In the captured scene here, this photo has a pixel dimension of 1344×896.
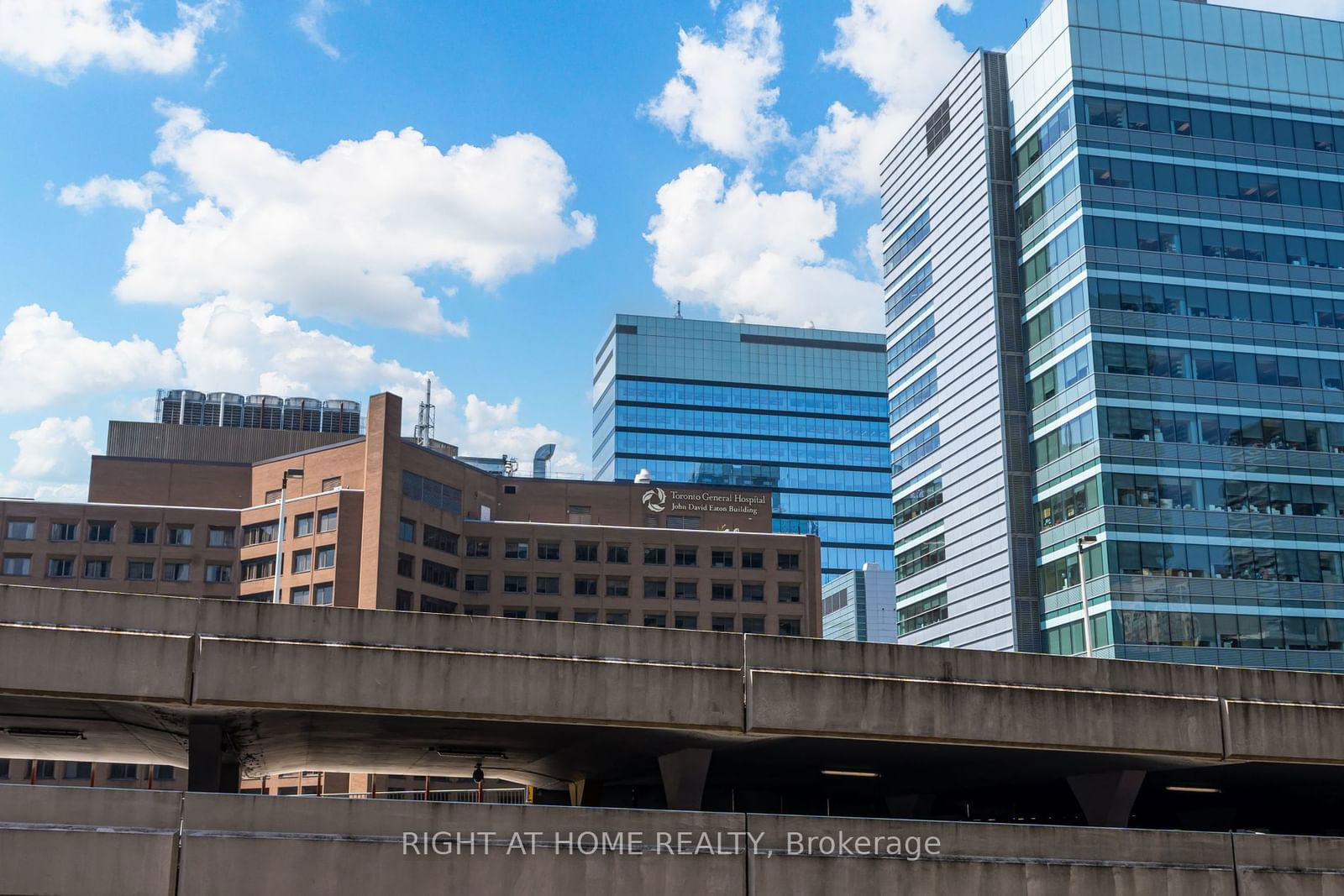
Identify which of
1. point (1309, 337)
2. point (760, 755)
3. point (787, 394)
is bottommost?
point (760, 755)

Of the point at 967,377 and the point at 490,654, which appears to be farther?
the point at 967,377

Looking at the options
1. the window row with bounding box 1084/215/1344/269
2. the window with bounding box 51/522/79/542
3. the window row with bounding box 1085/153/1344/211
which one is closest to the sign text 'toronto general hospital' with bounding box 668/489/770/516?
the window row with bounding box 1084/215/1344/269

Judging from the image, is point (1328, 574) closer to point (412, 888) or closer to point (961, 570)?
point (961, 570)

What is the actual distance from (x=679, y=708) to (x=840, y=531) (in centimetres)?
15881

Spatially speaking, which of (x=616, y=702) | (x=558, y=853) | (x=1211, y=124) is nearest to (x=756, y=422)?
(x=1211, y=124)

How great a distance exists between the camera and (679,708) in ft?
77.3

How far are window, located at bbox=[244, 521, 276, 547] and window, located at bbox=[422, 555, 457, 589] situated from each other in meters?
13.0

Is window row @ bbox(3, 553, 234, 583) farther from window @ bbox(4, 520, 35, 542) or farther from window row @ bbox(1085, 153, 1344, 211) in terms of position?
window row @ bbox(1085, 153, 1344, 211)

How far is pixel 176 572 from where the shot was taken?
111 meters

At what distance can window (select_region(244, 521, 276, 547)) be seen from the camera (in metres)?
111

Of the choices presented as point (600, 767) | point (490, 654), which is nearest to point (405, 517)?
point (600, 767)

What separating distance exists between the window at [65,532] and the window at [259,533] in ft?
44.3

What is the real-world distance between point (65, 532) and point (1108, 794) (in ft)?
332

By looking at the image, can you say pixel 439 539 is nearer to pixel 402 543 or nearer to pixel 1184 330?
pixel 402 543
